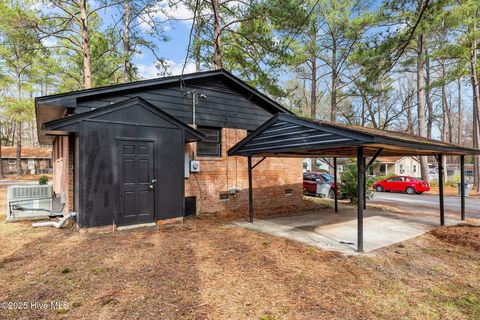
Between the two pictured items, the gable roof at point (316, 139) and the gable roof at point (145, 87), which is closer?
the gable roof at point (316, 139)

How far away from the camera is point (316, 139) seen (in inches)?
223

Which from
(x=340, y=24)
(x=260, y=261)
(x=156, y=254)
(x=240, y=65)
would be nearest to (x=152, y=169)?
(x=156, y=254)

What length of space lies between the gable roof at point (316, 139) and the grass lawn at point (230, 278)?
6.88 feet

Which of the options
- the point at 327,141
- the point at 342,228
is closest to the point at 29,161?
the point at 342,228

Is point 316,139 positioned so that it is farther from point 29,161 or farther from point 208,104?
point 29,161

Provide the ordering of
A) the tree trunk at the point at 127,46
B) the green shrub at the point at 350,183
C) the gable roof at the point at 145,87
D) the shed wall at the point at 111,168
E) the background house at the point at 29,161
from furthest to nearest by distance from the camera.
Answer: the background house at the point at 29,161, the tree trunk at the point at 127,46, the green shrub at the point at 350,183, the gable roof at the point at 145,87, the shed wall at the point at 111,168

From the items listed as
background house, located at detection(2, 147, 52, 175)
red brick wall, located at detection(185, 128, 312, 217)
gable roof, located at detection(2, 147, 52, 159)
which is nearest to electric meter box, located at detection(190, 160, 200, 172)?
red brick wall, located at detection(185, 128, 312, 217)

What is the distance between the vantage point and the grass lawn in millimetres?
3145

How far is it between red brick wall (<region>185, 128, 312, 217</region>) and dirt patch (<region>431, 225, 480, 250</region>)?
457 cm

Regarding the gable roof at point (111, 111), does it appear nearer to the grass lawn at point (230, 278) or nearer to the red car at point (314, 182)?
the grass lawn at point (230, 278)

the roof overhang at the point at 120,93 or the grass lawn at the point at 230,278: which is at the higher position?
the roof overhang at the point at 120,93

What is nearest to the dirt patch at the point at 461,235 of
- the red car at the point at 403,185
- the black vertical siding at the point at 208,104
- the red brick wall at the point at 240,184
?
the red brick wall at the point at 240,184

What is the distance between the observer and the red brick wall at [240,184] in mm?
9047

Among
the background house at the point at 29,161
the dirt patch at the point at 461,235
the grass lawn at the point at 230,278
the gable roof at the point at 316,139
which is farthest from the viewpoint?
the background house at the point at 29,161
